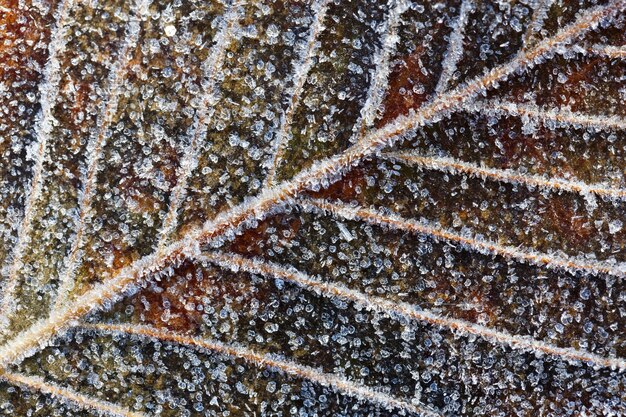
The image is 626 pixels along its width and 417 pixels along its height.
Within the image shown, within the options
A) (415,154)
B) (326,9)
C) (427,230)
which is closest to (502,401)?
(427,230)

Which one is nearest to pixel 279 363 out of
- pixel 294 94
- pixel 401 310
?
pixel 401 310

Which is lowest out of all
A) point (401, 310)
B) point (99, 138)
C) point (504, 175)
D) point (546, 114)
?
point (401, 310)

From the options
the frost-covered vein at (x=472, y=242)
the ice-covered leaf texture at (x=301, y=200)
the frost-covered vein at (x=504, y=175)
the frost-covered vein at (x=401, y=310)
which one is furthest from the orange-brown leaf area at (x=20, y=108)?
the frost-covered vein at (x=504, y=175)

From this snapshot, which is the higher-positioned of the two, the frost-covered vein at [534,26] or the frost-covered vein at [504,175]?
the frost-covered vein at [534,26]

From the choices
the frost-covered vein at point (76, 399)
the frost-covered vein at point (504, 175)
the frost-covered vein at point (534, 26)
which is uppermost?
the frost-covered vein at point (534, 26)

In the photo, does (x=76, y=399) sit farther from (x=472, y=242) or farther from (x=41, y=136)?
(x=472, y=242)

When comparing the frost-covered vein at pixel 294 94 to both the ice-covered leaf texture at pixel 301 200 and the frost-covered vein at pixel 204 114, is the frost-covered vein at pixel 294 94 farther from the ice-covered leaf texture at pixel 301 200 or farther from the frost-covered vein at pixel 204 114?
the frost-covered vein at pixel 204 114

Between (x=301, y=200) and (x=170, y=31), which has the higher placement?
(x=170, y=31)
